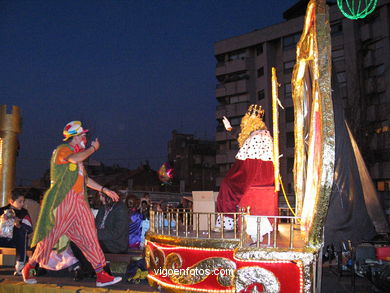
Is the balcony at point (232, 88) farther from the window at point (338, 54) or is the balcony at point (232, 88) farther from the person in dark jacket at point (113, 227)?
the person in dark jacket at point (113, 227)

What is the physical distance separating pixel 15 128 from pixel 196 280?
6068mm

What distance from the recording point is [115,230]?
6.36 metres

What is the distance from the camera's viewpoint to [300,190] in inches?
197

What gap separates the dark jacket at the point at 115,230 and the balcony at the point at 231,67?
79.6 ft

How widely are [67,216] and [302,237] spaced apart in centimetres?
299

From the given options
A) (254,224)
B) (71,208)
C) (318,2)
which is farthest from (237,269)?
(318,2)

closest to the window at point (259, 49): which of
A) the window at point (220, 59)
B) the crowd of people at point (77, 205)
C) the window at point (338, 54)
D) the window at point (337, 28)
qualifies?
the window at point (220, 59)

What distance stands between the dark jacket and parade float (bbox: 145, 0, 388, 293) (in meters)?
1.45

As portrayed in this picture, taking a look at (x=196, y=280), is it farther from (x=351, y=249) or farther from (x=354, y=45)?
(x=354, y=45)

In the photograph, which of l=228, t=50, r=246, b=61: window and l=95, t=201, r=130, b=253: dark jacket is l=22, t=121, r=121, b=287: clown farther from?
l=228, t=50, r=246, b=61: window

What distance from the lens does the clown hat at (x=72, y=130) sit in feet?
16.4

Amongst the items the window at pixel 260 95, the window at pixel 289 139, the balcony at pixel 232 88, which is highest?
the balcony at pixel 232 88

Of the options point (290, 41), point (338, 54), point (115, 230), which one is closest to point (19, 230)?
point (115, 230)

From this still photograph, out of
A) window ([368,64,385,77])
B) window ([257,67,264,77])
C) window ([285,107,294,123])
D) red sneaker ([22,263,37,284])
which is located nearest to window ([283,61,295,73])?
window ([257,67,264,77])
